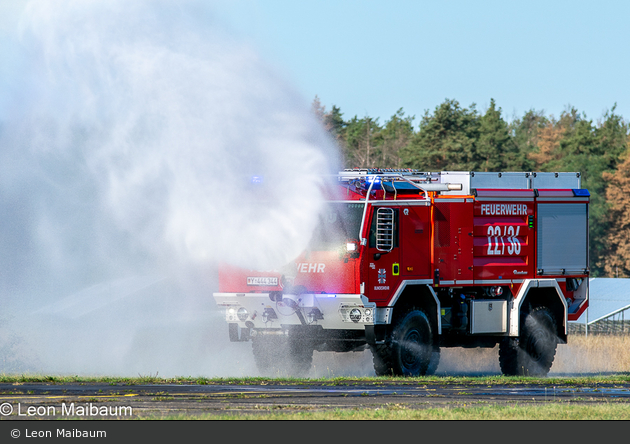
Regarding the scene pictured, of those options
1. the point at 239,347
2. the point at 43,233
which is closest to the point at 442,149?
the point at 43,233

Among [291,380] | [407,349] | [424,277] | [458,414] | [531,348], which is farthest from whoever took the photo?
[531,348]

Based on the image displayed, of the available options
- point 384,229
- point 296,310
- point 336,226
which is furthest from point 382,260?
point 296,310

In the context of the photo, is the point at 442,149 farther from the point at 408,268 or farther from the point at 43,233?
Answer: the point at 408,268

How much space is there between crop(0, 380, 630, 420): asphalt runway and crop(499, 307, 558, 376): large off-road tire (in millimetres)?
3328

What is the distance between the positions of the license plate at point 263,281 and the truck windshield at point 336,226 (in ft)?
3.12

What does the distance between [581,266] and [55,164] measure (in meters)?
13.7

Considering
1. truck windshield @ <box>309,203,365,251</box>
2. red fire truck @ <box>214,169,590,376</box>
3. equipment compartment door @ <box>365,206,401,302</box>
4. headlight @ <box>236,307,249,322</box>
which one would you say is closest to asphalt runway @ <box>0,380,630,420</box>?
red fire truck @ <box>214,169,590,376</box>

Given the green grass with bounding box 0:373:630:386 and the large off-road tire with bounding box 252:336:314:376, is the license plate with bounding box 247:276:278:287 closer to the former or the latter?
the large off-road tire with bounding box 252:336:314:376

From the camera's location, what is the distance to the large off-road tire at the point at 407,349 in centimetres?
1855

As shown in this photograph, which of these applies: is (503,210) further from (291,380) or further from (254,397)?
(254,397)

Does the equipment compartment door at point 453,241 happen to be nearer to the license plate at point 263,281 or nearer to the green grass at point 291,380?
the green grass at point 291,380

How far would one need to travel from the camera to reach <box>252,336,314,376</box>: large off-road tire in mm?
19172

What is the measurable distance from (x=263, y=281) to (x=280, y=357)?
185 centimetres

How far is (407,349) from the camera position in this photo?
61.9 ft
